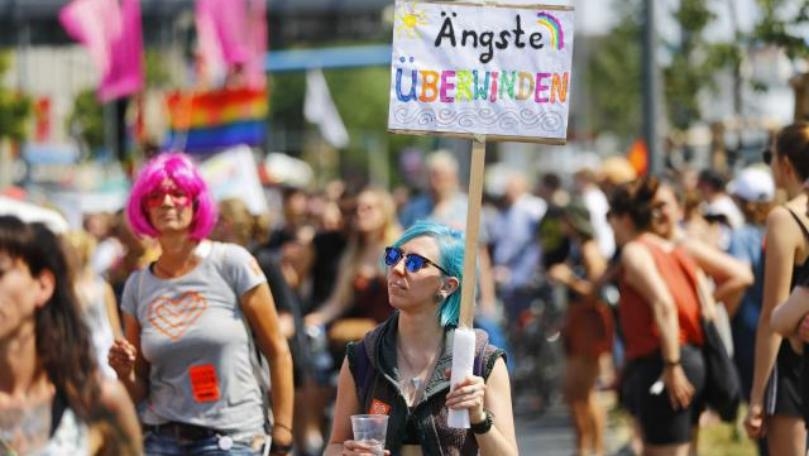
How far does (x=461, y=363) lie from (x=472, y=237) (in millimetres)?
409

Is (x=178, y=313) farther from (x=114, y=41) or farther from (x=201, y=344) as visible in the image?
(x=114, y=41)

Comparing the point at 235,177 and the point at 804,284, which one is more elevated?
the point at 235,177

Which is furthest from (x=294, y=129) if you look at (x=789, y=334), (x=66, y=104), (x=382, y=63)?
(x=789, y=334)

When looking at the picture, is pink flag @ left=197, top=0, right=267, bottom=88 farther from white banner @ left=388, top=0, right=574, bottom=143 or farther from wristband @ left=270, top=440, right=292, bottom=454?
white banner @ left=388, top=0, right=574, bottom=143

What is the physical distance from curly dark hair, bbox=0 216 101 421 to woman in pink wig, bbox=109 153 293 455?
2.35 metres

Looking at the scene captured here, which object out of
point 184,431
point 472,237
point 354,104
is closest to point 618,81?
point 184,431

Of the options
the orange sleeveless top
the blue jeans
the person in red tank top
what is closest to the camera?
the blue jeans

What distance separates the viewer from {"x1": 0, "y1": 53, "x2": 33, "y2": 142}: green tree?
47.6 metres

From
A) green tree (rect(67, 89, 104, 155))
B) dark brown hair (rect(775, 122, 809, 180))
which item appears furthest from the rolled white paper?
green tree (rect(67, 89, 104, 155))

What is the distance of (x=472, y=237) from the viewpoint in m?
5.53

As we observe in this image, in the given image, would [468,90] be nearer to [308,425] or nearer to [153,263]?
[153,263]

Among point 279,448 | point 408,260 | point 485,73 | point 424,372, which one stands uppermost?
point 485,73

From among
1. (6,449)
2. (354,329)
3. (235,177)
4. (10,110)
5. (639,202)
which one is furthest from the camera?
(10,110)

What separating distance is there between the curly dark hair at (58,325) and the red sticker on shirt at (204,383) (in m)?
2.39
